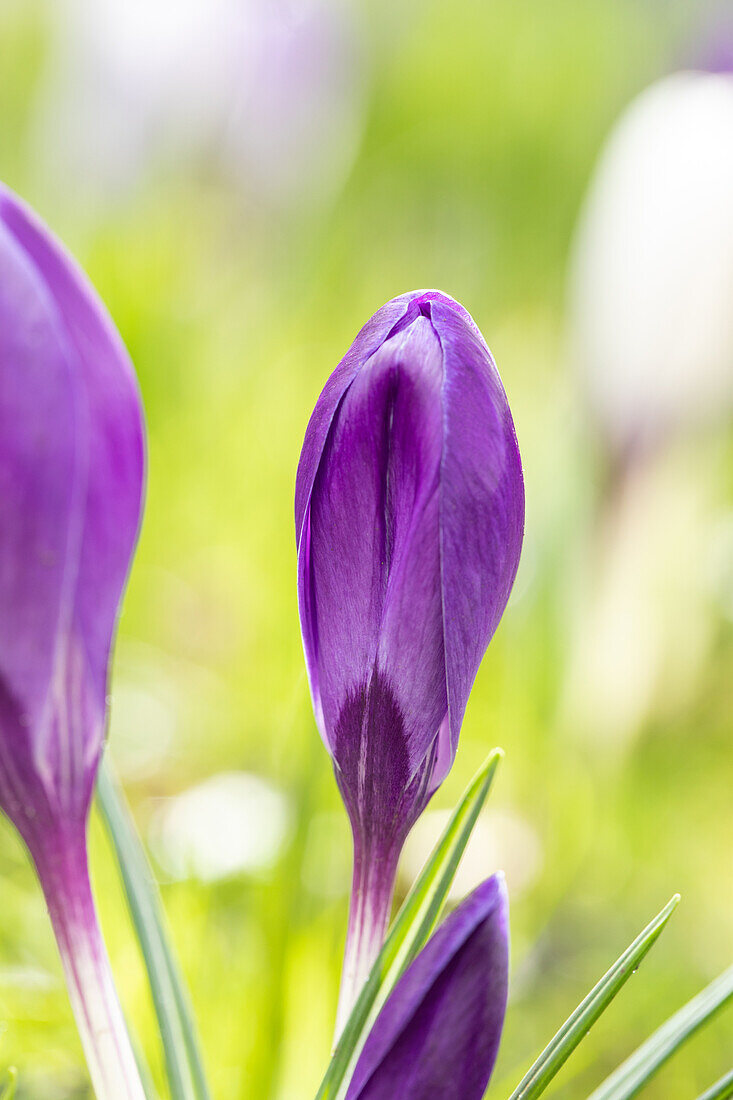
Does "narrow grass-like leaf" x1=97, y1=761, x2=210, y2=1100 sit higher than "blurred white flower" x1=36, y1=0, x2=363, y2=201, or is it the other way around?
"blurred white flower" x1=36, y1=0, x2=363, y2=201

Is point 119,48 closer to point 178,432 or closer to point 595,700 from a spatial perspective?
point 178,432

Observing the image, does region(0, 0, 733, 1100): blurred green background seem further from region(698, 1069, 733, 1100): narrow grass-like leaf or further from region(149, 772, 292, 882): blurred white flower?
region(698, 1069, 733, 1100): narrow grass-like leaf

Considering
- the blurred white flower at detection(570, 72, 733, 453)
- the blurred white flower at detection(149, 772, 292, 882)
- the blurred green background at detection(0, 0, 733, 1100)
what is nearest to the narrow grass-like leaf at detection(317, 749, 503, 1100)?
the blurred green background at detection(0, 0, 733, 1100)

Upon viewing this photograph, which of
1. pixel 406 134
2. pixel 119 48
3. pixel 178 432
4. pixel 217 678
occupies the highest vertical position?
pixel 406 134

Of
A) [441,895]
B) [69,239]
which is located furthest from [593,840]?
[69,239]

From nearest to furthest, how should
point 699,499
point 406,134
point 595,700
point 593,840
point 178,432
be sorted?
point 593,840, point 595,700, point 699,499, point 178,432, point 406,134

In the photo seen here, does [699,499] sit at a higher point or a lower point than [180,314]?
lower
